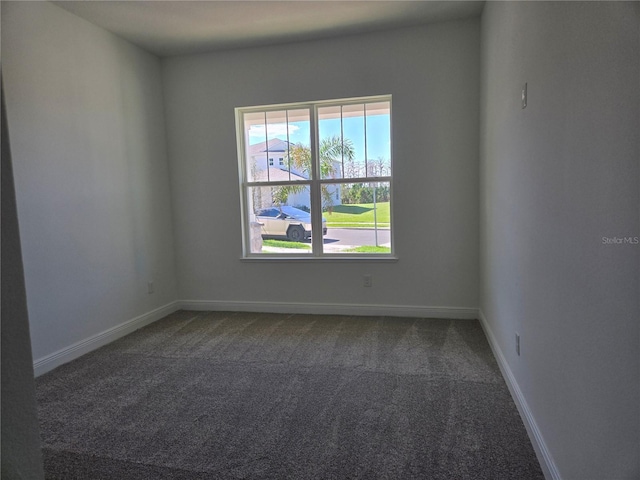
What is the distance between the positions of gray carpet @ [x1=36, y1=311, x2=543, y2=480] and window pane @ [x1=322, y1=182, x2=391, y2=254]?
92 centimetres

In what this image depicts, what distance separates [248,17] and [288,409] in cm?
309

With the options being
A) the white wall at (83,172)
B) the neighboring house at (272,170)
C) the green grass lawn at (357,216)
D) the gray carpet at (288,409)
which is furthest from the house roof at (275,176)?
the gray carpet at (288,409)

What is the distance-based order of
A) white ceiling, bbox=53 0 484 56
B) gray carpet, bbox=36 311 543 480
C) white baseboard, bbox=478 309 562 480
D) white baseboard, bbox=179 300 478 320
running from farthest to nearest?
white baseboard, bbox=179 300 478 320 < white ceiling, bbox=53 0 484 56 < gray carpet, bbox=36 311 543 480 < white baseboard, bbox=478 309 562 480

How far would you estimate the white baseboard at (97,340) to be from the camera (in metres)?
2.82

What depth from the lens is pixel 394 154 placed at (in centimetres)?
372

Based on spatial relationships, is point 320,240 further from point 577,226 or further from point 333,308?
point 577,226

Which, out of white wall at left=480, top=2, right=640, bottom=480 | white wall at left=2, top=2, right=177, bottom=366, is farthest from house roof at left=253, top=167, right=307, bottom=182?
white wall at left=480, top=2, right=640, bottom=480

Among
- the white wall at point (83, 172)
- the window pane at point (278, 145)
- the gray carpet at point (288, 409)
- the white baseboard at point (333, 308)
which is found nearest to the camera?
the gray carpet at point (288, 409)

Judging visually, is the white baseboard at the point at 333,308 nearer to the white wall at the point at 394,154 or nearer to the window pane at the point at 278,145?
the white wall at the point at 394,154

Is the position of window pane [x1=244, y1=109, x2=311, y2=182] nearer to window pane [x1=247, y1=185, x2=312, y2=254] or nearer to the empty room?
the empty room

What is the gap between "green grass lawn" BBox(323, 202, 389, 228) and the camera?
3.89 m

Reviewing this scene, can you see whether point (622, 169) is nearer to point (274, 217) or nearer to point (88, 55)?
point (274, 217)

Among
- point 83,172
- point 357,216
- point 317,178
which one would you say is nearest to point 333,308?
point 357,216

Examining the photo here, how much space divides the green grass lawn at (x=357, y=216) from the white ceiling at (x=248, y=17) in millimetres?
1666
